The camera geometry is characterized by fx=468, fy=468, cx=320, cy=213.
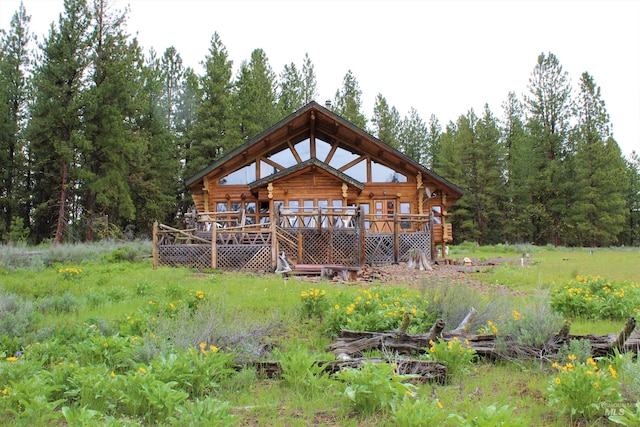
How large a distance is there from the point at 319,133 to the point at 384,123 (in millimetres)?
28319

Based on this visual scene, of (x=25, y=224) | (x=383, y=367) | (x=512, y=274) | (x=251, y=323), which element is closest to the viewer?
(x=383, y=367)

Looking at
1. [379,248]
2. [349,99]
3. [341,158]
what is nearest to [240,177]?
[341,158]

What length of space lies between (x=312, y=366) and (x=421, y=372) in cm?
115

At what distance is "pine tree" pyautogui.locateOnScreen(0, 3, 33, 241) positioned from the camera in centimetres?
3519

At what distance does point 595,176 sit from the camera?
42.2 metres

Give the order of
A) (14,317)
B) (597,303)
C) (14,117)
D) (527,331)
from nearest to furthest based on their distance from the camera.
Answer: (527,331)
(14,317)
(597,303)
(14,117)

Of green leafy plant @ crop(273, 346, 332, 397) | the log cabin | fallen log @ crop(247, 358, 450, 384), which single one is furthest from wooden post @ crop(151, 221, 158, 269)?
green leafy plant @ crop(273, 346, 332, 397)

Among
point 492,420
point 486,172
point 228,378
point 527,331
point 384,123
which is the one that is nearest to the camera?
point 492,420

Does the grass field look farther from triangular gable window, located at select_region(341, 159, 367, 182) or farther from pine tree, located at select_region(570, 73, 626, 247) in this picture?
pine tree, located at select_region(570, 73, 626, 247)

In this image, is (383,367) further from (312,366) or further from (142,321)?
(142,321)

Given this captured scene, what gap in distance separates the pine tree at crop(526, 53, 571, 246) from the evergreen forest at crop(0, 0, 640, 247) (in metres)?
0.11

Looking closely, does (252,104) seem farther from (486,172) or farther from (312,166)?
(486,172)

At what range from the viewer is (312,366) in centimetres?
507

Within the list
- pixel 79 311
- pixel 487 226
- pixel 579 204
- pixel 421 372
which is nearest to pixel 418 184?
pixel 79 311
